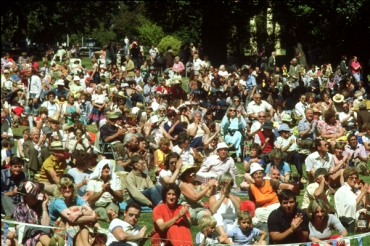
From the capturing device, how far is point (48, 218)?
35.7 feet

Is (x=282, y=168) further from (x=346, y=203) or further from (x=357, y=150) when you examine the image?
(x=357, y=150)

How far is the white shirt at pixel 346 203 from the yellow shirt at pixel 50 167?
4.74m

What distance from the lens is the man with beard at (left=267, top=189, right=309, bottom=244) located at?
10.4 metres

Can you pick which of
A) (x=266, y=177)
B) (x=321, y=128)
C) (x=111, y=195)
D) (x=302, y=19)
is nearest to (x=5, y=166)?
(x=111, y=195)

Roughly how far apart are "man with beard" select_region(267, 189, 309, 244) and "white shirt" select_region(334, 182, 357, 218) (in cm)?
174

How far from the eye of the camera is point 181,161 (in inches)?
536

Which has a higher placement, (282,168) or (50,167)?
(50,167)

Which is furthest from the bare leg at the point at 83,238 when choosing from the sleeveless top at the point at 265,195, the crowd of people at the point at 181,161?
the sleeveless top at the point at 265,195

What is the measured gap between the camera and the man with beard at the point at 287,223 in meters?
10.4

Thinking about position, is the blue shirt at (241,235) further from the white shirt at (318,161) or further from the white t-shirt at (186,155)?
the white t-shirt at (186,155)

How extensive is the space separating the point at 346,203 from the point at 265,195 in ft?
3.88

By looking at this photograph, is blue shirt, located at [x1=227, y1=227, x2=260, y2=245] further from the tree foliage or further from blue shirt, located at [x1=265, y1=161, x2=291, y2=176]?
the tree foliage

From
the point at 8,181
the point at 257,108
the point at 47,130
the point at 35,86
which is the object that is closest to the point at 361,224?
the point at 8,181

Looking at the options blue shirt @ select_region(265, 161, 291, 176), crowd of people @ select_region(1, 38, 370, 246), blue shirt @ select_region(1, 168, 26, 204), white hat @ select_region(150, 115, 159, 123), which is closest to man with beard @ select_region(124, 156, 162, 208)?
crowd of people @ select_region(1, 38, 370, 246)
